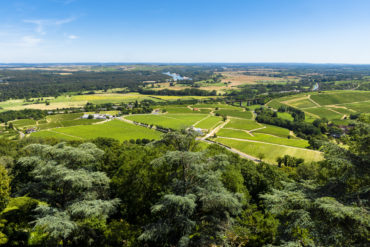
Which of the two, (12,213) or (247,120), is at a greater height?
(12,213)

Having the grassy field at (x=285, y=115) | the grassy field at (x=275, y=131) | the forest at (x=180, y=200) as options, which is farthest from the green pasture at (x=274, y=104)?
the forest at (x=180, y=200)

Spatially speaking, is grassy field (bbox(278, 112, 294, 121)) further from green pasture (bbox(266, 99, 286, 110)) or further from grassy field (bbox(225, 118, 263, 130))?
grassy field (bbox(225, 118, 263, 130))

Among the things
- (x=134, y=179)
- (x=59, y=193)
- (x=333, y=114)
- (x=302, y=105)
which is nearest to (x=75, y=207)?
(x=59, y=193)

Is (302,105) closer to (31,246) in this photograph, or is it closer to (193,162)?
(193,162)

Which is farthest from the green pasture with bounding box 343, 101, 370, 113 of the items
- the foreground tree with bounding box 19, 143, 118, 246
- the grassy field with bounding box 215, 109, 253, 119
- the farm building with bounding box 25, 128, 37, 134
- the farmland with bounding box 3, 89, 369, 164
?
the farm building with bounding box 25, 128, 37, 134

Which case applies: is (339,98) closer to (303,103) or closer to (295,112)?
(303,103)

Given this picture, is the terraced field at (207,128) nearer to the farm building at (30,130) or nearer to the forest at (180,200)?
the farm building at (30,130)
